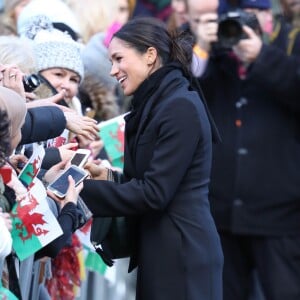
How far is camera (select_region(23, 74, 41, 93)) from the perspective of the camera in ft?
18.6

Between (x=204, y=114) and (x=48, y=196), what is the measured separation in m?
0.77

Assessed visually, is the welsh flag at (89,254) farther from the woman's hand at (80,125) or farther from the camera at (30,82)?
the camera at (30,82)

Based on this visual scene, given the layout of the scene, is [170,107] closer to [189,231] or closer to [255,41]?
[189,231]

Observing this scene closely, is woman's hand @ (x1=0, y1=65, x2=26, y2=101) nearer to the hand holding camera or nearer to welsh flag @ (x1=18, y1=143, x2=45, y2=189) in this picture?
the hand holding camera

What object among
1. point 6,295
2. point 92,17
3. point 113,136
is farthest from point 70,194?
point 92,17

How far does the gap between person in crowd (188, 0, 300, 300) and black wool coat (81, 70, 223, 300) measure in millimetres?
1524

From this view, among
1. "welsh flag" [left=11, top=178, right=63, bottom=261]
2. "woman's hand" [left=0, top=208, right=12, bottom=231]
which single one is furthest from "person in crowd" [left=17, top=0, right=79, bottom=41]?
"woman's hand" [left=0, top=208, right=12, bottom=231]

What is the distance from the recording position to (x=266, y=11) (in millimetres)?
7332

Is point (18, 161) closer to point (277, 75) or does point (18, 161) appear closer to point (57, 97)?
point (57, 97)

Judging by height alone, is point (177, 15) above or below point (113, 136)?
below

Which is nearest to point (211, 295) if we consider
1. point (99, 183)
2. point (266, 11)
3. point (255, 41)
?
point (99, 183)

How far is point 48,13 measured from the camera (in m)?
7.19

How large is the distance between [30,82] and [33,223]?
0.81m

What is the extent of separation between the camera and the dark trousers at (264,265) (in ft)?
23.0
